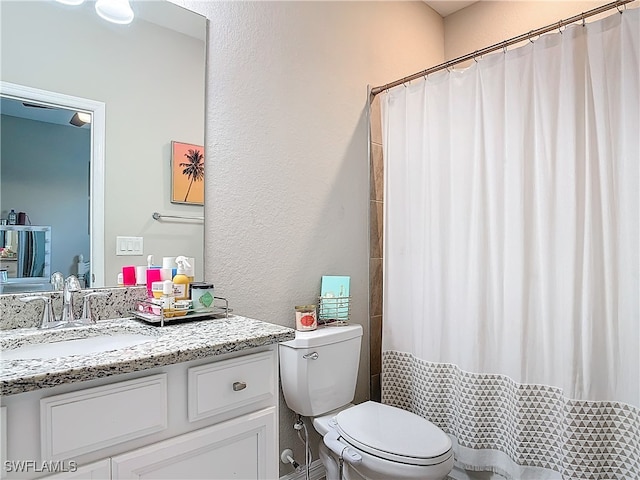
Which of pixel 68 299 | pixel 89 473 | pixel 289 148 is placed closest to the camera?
pixel 89 473

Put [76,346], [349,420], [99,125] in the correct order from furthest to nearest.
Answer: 1. [349,420]
2. [99,125]
3. [76,346]

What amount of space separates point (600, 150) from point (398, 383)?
1330 mm

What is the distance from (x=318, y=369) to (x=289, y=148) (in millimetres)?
971

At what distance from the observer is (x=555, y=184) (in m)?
1.55

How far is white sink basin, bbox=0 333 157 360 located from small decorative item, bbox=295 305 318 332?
719 mm

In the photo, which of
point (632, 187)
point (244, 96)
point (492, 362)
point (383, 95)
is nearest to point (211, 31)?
point (244, 96)

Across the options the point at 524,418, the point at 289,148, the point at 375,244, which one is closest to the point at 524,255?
the point at 524,418

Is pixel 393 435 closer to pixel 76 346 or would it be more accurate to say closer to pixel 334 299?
pixel 334 299

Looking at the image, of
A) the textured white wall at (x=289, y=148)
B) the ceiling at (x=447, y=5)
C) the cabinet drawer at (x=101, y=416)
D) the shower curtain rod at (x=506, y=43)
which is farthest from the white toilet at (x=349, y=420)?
the ceiling at (x=447, y=5)

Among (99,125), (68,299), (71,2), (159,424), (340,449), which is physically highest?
(71,2)

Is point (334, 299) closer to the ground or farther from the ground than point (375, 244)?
closer to the ground

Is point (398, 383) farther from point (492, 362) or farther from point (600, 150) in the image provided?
point (600, 150)

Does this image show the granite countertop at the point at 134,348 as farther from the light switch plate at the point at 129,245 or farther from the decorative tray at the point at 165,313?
the light switch plate at the point at 129,245

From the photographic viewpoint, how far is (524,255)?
5.33 ft
